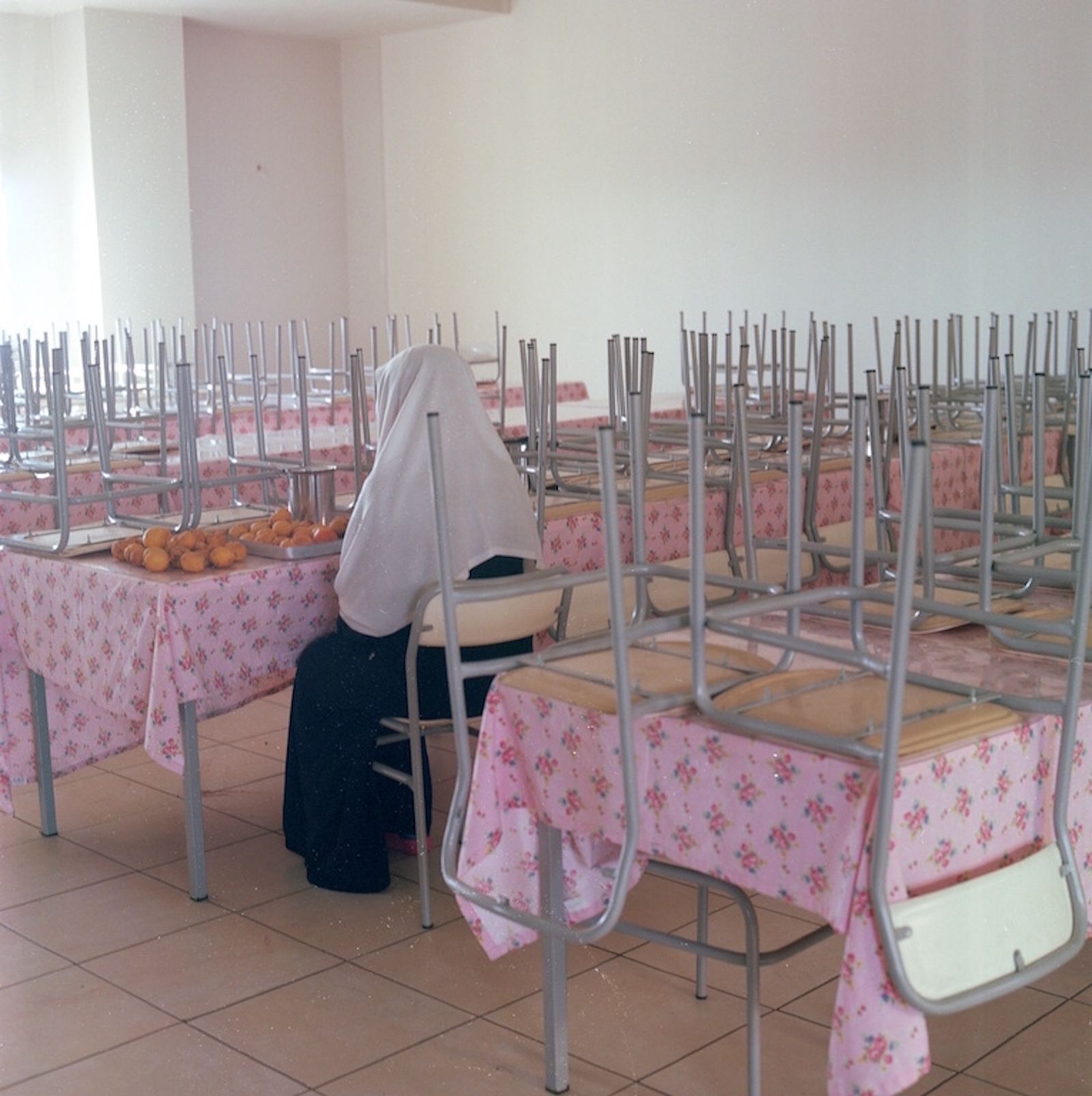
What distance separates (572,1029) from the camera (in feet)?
7.51

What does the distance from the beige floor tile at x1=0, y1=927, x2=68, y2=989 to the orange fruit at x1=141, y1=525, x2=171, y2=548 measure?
0.76 m

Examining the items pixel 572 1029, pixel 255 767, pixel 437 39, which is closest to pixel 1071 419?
pixel 255 767

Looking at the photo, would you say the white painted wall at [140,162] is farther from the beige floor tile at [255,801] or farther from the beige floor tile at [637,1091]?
the beige floor tile at [637,1091]

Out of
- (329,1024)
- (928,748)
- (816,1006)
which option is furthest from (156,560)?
(928,748)

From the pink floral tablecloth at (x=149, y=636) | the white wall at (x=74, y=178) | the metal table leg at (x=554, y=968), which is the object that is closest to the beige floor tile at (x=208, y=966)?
the pink floral tablecloth at (x=149, y=636)

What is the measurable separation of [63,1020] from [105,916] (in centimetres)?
42

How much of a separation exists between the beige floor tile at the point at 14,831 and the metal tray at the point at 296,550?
0.85 meters

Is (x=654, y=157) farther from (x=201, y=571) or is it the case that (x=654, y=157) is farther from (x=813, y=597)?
(x=813, y=597)

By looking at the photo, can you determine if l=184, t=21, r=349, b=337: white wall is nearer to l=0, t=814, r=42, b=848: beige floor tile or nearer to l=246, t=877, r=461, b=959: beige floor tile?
l=0, t=814, r=42, b=848: beige floor tile

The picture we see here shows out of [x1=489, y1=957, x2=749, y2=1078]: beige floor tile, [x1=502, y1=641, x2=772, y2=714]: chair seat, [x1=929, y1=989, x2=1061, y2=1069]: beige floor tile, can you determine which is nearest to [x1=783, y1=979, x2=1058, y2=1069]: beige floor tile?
[x1=929, y1=989, x2=1061, y2=1069]: beige floor tile

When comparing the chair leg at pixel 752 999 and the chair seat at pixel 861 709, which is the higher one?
the chair seat at pixel 861 709

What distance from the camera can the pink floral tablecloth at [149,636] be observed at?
2680 millimetres

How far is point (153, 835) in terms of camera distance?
321cm

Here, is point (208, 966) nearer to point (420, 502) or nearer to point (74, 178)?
point (420, 502)
